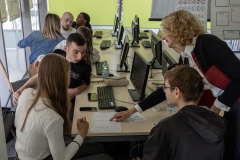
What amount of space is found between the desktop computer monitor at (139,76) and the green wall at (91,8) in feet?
13.5

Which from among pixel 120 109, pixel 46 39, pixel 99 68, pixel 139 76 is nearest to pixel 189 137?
pixel 120 109

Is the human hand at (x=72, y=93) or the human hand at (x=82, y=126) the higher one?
the human hand at (x=72, y=93)

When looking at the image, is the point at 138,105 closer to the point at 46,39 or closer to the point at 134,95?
the point at 134,95

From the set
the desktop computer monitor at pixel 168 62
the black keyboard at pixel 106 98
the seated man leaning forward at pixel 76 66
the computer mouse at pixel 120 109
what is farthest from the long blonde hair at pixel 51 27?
the computer mouse at pixel 120 109

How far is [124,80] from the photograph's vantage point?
2.69 m

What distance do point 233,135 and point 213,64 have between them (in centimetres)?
52

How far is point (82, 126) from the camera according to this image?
1828mm

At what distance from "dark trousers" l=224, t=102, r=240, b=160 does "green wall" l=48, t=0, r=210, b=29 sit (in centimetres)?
479

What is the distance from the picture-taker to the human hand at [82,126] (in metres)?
1.78

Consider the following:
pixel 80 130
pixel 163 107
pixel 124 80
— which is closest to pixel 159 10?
pixel 124 80

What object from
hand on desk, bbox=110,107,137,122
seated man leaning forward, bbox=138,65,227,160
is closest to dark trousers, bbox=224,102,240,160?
seated man leaning forward, bbox=138,65,227,160

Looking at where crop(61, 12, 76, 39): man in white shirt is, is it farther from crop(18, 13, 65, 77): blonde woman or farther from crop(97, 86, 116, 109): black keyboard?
crop(97, 86, 116, 109): black keyboard

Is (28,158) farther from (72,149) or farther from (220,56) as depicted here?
(220,56)

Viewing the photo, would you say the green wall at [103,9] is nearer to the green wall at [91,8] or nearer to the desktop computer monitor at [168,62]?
the green wall at [91,8]
